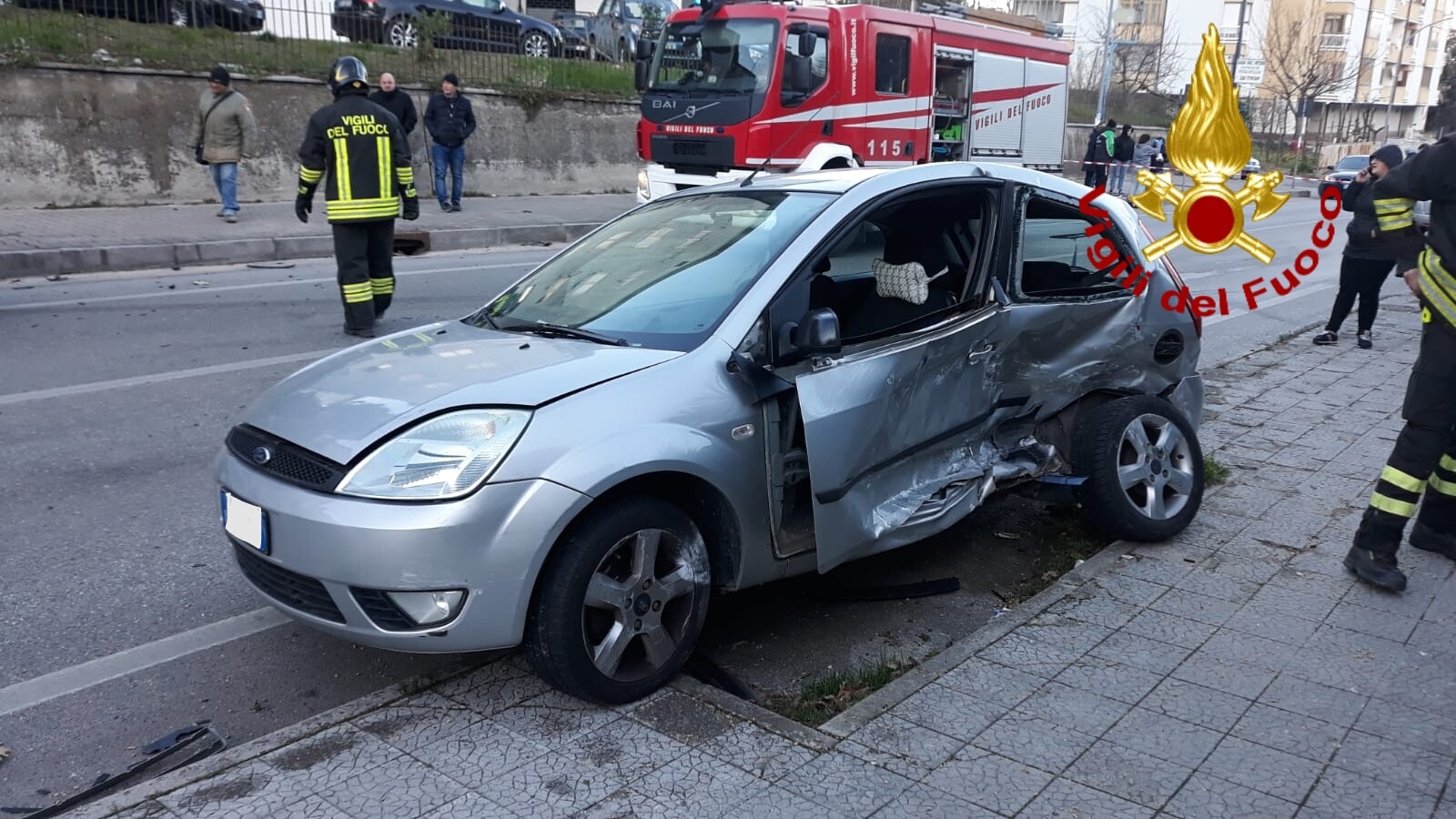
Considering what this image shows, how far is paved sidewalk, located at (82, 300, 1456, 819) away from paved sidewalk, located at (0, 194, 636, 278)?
9.90 metres

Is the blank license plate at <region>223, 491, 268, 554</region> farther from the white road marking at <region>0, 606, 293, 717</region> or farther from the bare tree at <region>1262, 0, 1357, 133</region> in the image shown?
the bare tree at <region>1262, 0, 1357, 133</region>

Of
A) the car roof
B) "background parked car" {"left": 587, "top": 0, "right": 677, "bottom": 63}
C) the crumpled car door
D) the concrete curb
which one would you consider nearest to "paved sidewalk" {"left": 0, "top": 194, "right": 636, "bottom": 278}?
the concrete curb

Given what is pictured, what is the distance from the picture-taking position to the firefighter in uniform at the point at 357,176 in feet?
27.0

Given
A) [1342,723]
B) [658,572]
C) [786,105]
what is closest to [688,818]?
[658,572]

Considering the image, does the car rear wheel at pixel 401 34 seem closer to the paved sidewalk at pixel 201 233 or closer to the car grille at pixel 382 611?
the paved sidewalk at pixel 201 233

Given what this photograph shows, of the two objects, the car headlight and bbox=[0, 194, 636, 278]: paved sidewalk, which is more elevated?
the car headlight

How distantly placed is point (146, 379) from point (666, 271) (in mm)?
4513

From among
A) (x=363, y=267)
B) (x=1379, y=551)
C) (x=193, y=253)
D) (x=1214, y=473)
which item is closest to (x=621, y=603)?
(x=1379, y=551)

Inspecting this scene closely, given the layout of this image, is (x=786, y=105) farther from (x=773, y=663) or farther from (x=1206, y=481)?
(x=773, y=663)

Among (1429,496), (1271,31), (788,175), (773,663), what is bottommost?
(773,663)

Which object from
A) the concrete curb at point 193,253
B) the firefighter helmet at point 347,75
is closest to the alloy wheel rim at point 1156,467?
the firefighter helmet at point 347,75

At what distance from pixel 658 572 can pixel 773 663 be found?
2.24 feet

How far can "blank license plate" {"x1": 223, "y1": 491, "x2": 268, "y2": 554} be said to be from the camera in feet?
10.8

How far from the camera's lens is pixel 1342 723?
333 cm
